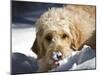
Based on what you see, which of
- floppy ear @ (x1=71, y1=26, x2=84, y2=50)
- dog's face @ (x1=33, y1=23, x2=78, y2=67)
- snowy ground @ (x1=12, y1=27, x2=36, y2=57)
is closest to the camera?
snowy ground @ (x1=12, y1=27, x2=36, y2=57)

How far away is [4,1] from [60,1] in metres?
0.64

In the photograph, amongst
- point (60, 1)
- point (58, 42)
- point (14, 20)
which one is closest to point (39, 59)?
point (58, 42)

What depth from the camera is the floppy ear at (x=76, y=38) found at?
262 cm

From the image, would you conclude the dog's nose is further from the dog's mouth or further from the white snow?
the white snow

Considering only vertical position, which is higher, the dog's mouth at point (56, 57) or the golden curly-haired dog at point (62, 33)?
the golden curly-haired dog at point (62, 33)

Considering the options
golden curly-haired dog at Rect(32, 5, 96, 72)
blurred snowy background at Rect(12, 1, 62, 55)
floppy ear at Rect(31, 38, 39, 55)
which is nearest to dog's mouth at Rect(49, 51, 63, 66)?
golden curly-haired dog at Rect(32, 5, 96, 72)

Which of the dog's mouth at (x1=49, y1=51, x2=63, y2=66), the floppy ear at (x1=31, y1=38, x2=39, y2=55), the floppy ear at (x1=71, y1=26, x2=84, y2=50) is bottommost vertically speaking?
the dog's mouth at (x1=49, y1=51, x2=63, y2=66)

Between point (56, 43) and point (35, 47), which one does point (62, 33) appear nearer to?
point (56, 43)

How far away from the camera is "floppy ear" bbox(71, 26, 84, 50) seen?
2615 mm

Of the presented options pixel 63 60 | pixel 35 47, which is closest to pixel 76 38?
pixel 63 60

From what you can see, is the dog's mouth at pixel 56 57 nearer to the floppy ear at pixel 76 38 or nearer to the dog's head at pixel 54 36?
the dog's head at pixel 54 36

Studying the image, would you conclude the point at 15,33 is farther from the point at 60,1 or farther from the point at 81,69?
the point at 81,69

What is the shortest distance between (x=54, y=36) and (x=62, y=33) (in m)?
0.10

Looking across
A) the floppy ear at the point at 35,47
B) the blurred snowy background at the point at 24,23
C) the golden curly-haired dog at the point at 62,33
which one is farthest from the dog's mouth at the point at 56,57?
the blurred snowy background at the point at 24,23
